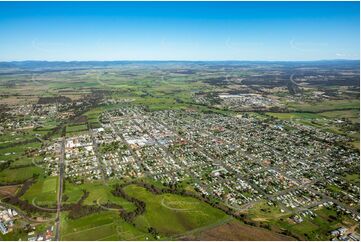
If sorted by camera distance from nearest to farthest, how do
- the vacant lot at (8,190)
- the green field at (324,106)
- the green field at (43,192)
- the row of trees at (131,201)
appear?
the row of trees at (131,201) → the green field at (43,192) → the vacant lot at (8,190) → the green field at (324,106)

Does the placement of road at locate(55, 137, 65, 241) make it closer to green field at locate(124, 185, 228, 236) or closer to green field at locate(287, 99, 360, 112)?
green field at locate(124, 185, 228, 236)

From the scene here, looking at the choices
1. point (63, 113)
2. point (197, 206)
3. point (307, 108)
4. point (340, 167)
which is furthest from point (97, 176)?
point (307, 108)

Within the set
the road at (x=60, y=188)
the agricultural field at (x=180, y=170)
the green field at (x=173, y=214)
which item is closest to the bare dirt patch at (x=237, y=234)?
the agricultural field at (x=180, y=170)

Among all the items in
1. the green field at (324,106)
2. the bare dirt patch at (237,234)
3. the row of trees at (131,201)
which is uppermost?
the green field at (324,106)

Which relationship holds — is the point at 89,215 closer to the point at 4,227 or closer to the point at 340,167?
the point at 4,227

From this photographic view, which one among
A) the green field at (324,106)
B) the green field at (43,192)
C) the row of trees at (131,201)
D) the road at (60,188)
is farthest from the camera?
the green field at (324,106)

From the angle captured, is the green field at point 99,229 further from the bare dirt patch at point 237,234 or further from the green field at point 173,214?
the bare dirt patch at point 237,234

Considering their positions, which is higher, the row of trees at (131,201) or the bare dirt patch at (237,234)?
the row of trees at (131,201)
